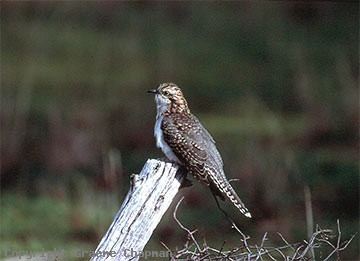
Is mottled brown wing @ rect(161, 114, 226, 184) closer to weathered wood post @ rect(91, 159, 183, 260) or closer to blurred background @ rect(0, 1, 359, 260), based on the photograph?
weathered wood post @ rect(91, 159, 183, 260)

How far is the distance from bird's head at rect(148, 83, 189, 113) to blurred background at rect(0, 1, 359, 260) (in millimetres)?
2573

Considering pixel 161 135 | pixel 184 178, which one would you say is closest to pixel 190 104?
pixel 161 135

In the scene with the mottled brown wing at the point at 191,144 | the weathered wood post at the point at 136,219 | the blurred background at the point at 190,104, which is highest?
the mottled brown wing at the point at 191,144

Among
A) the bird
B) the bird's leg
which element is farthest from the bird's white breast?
the bird's leg

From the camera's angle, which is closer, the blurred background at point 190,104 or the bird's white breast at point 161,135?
the bird's white breast at point 161,135

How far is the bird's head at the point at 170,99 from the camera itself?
10031 mm

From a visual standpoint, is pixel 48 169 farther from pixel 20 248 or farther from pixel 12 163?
pixel 20 248

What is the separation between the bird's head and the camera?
10.0m

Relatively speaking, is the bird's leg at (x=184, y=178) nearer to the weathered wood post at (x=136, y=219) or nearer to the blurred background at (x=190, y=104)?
the weathered wood post at (x=136, y=219)

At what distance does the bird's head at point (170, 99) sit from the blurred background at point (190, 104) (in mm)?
2573

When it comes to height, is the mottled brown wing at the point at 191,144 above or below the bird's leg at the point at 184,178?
above

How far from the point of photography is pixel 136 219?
28.2ft

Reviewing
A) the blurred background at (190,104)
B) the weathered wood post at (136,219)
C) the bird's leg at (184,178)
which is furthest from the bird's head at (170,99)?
the blurred background at (190,104)

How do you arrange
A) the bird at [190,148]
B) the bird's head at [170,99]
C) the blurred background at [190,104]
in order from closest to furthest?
1. the bird at [190,148]
2. the bird's head at [170,99]
3. the blurred background at [190,104]
